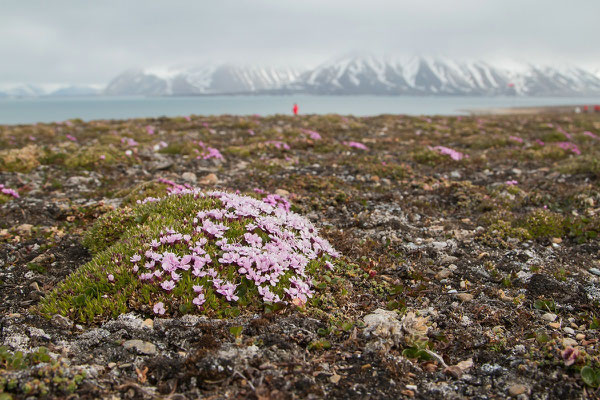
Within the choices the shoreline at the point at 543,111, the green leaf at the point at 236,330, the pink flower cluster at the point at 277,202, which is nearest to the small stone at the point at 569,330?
the green leaf at the point at 236,330

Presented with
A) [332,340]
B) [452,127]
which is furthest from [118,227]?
[452,127]

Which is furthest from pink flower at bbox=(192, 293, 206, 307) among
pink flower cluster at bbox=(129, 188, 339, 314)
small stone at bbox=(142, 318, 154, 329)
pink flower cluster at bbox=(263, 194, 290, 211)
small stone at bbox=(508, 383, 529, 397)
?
pink flower cluster at bbox=(263, 194, 290, 211)

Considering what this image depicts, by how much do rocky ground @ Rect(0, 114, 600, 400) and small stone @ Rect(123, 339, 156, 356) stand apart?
0.06ft

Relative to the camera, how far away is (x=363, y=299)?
242 inches

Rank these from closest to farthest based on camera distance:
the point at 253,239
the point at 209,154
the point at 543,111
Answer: the point at 253,239 → the point at 209,154 → the point at 543,111

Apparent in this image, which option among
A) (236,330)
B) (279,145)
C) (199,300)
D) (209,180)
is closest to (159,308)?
(199,300)

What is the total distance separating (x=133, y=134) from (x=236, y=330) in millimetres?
21072

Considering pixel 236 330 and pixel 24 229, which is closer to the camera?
pixel 236 330

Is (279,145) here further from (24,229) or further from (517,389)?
(517,389)

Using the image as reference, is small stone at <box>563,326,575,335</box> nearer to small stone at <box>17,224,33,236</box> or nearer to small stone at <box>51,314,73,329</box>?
Result: small stone at <box>51,314,73,329</box>

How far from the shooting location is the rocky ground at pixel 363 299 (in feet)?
13.4

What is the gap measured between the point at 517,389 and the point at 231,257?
4045 millimetres

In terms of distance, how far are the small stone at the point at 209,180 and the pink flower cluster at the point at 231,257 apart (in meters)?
6.11

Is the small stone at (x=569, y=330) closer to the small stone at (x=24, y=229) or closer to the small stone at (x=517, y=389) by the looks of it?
the small stone at (x=517, y=389)
